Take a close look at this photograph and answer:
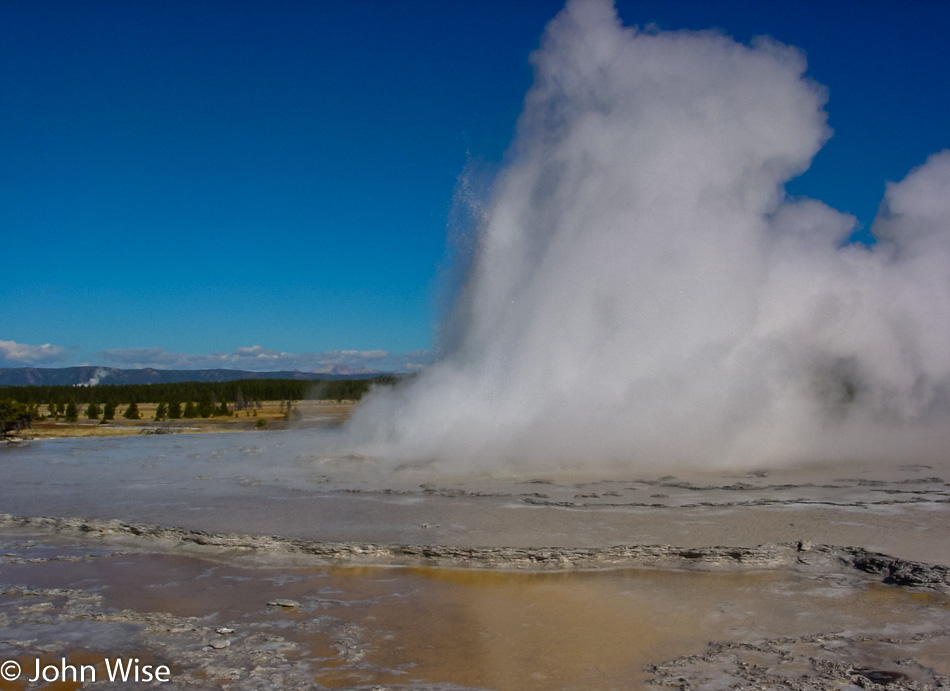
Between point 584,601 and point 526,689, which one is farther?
point 584,601

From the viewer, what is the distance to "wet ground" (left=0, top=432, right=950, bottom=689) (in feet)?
11.4

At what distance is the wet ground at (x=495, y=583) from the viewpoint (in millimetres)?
3484

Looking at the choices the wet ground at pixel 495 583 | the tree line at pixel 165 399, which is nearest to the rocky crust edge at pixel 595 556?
the wet ground at pixel 495 583

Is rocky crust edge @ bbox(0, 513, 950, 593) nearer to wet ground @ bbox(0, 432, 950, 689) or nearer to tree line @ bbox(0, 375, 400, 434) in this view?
wet ground @ bbox(0, 432, 950, 689)

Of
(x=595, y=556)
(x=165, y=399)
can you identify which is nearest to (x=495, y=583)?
(x=595, y=556)

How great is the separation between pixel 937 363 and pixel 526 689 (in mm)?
12760

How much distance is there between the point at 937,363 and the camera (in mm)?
13281

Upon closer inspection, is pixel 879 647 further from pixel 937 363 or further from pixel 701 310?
pixel 937 363

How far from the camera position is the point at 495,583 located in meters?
4.85

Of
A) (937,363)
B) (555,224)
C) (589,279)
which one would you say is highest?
(555,224)

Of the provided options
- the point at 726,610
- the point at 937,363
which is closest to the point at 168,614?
the point at 726,610

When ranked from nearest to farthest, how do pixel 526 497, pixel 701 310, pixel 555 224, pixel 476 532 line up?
pixel 476 532 → pixel 526 497 → pixel 701 310 → pixel 555 224

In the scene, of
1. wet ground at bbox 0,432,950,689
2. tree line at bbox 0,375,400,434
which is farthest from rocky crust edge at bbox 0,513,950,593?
tree line at bbox 0,375,400,434

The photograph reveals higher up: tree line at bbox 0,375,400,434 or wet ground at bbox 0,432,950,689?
tree line at bbox 0,375,400,434
